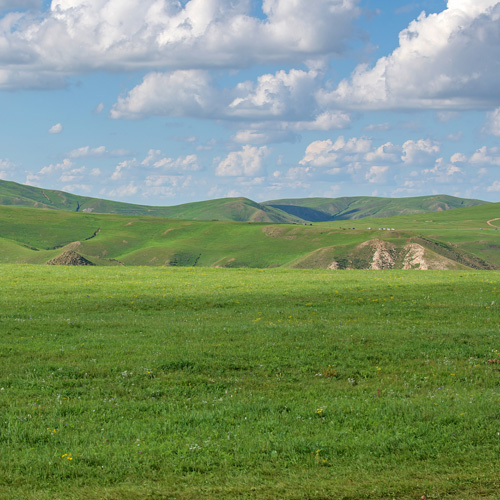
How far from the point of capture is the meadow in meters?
9.73

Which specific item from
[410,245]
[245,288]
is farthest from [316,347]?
[410,245]

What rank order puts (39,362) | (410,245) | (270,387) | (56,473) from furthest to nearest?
(410,245) → (39,362) → (270,387) → (56,473)

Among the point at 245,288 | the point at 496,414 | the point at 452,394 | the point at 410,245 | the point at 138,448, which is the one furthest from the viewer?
the point at 410,245

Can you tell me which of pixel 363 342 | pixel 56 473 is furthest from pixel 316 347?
pixel 56 473

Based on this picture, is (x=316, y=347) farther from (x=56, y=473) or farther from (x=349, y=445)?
(x=56, y=473)

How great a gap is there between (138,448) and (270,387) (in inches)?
196

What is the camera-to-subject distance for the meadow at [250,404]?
9.73m

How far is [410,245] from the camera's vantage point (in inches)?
5522

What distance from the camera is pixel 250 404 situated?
520 inches

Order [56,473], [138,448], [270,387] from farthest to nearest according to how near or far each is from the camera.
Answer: [270,387] < [138,448] < [56,473]

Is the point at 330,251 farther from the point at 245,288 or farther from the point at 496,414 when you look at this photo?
the point at 496,414

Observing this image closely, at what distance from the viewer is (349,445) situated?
11.0 metres

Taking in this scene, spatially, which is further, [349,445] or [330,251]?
[330,251]

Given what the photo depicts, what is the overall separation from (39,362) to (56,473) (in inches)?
301
